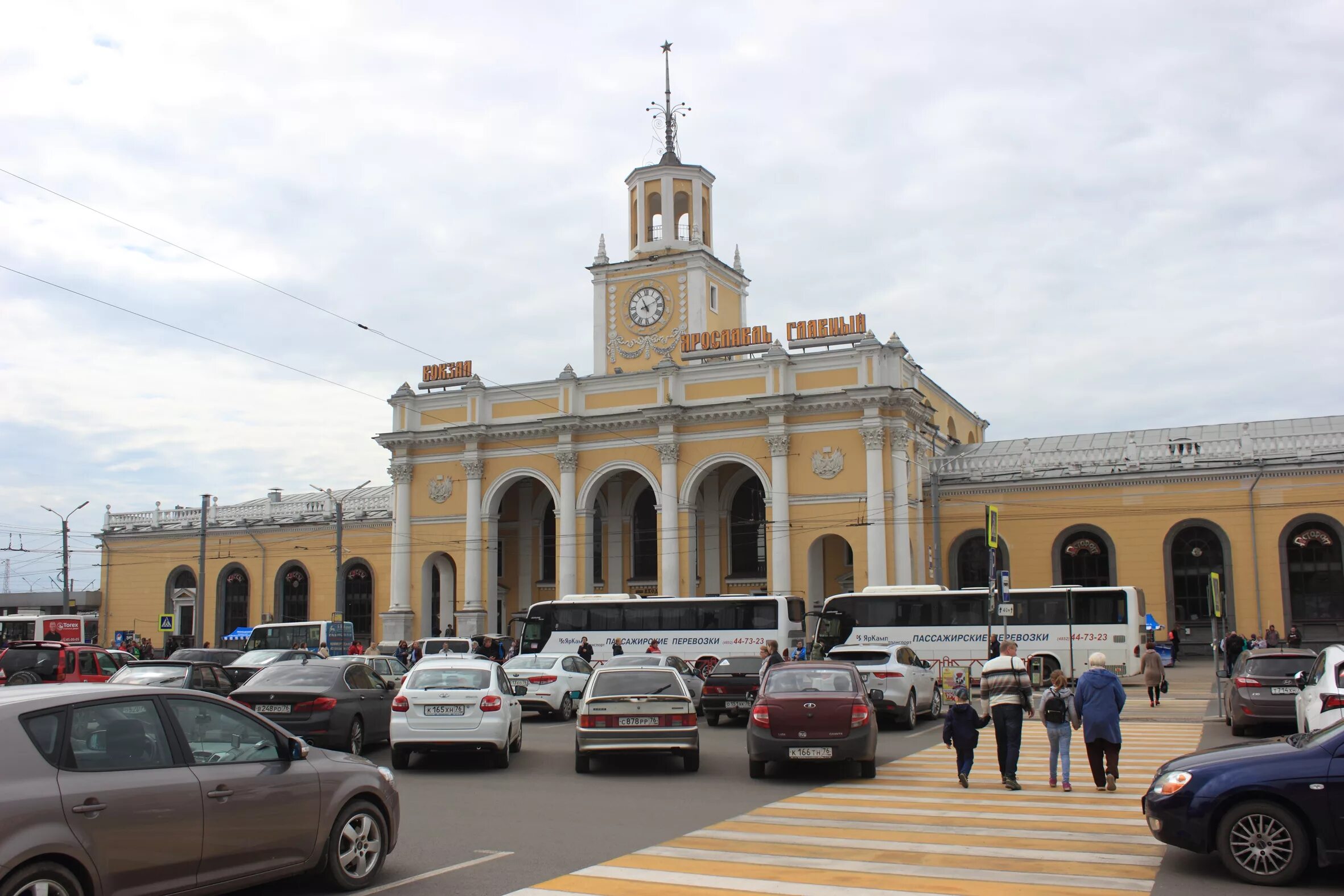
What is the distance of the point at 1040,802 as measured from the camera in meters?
12.3

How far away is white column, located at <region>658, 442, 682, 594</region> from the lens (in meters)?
45.7

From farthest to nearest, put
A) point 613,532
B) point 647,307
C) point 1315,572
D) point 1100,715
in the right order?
point 647,307 < point 613,532 < point 1315,572 < point 1100,715

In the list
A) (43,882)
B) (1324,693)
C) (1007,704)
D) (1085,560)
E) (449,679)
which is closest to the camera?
(43,882)

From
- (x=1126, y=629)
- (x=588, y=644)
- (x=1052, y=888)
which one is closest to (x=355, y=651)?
(x=588, y=644)

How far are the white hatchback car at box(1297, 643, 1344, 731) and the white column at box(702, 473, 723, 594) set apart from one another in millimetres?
32875

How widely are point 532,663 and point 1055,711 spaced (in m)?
14.8

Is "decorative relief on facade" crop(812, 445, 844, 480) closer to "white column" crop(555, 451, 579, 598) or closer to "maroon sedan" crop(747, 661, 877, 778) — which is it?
"white column" crop(555, 451, 579, 598)

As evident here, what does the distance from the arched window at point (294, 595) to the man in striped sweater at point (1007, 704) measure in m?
50.4

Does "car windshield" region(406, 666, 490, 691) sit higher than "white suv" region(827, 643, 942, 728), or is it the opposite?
"car windshield" region(406, 666, 490, 691)

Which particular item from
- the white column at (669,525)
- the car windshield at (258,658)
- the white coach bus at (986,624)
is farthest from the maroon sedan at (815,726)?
the white column at (669,525)

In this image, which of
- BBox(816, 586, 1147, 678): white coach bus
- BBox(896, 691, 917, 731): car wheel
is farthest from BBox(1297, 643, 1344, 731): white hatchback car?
BBox(816, 586, 1147, 678): white coach bus

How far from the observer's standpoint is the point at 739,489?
49.9 metres

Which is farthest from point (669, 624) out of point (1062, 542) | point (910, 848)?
point (910, 848)

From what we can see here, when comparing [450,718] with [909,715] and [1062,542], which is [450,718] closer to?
[909,715]
